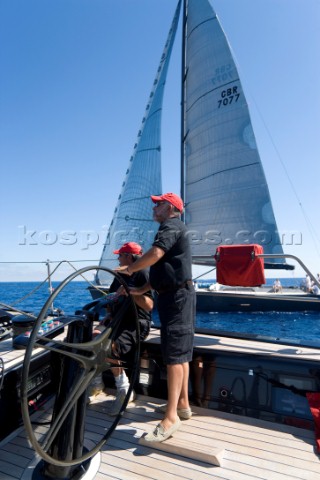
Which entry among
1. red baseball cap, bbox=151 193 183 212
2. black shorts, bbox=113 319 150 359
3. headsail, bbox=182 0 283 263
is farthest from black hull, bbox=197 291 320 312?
red baseball cap, bbox=151 193 183 212

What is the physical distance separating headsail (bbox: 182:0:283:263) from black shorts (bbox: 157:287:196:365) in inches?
499

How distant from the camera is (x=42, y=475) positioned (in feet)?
5.73

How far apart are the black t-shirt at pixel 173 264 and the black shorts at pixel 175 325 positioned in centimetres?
9

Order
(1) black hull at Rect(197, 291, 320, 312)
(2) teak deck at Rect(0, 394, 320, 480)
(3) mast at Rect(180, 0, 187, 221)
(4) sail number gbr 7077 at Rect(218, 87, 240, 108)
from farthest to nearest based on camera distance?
(1) black hull at Rect(197, 291, 320, 312), (3) mast at Rect(180, 0, 187, 221), (4) sail number gbr 7077 at Rect(218, 87, 240, 108), (2) teak deck at Rect(0, 394, 320, 480)

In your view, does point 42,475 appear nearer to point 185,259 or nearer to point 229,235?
point 185,259

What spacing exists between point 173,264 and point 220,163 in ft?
46.3

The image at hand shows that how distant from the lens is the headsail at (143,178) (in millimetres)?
17078

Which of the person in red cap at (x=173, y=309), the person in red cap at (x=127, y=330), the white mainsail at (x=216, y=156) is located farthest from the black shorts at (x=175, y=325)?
the white mainsail at (x=216, y=156)

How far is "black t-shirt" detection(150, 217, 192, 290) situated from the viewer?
2.23m

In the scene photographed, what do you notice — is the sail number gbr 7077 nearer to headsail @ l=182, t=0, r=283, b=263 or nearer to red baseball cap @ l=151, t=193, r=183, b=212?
headsail @ l=182, t=0, r=283, b=263

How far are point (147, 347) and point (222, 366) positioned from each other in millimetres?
748

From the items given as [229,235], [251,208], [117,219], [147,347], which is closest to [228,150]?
[251,208]

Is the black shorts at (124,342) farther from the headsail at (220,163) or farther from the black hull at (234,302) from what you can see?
the black hull at (234,302)

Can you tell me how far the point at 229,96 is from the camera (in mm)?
15453
